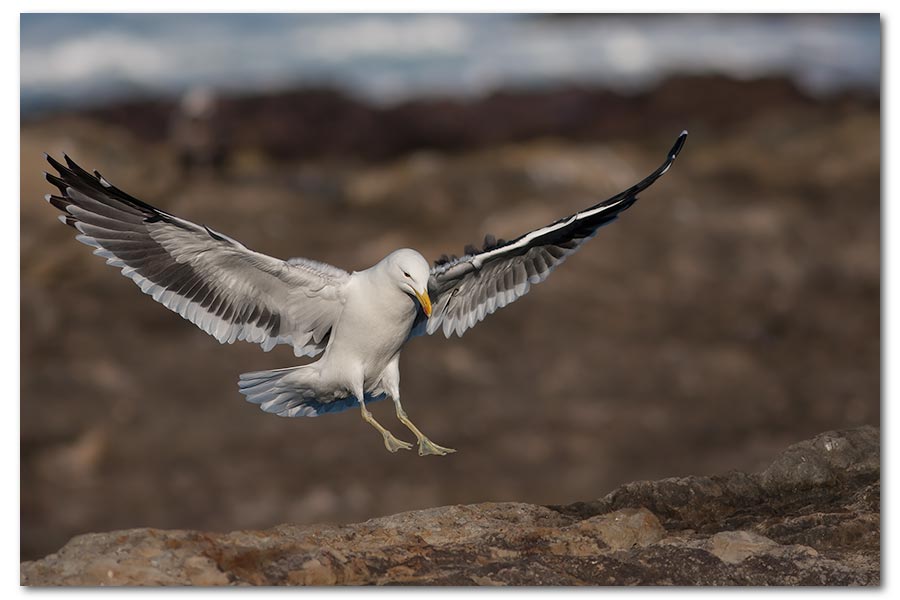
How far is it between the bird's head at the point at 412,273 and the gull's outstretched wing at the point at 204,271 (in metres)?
0.37

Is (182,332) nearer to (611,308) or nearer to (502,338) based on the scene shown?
(502,338)

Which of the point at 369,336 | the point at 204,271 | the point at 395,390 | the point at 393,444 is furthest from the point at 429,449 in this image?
the point at 204,271

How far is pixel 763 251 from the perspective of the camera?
13727mm

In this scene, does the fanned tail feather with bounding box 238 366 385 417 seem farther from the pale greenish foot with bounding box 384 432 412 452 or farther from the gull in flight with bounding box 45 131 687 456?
the pale greenish foot with bounding box 384 432 412 452

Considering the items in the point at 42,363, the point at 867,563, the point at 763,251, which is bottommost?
the point at 867,563

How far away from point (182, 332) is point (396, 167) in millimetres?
2799

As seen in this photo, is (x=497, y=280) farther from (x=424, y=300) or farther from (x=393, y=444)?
(x=393, y=444)

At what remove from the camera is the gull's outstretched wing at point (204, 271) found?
5.64 metres

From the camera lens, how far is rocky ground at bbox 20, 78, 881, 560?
12.2 meters

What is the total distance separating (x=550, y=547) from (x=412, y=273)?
52.9 inches

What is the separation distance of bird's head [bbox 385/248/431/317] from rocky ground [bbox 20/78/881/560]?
19.5 ft

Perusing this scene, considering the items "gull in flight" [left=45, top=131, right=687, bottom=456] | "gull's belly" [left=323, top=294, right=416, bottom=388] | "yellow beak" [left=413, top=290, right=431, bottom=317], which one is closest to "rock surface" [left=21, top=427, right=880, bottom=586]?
"gull in flight" [left=45, top=131, right=687, bottom=456]

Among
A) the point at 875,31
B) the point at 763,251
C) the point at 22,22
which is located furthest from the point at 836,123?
the point at 22,22

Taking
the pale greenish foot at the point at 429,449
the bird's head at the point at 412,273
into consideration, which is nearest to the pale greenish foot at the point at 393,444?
the pale greenish foot at the point at 429,449
